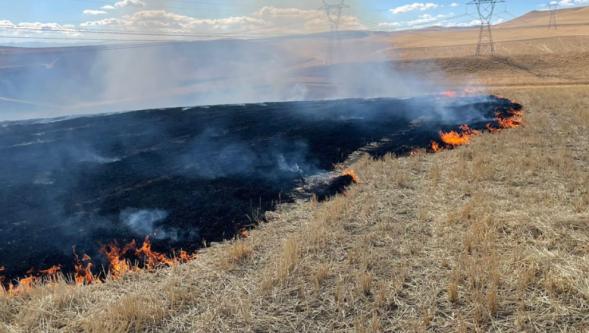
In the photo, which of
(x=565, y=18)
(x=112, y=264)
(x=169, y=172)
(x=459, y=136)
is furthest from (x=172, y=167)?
(x=565, y=18)

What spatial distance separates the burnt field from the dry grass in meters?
1.29

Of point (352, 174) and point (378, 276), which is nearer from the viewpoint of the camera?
point (378, 276)

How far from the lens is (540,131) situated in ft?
44.1

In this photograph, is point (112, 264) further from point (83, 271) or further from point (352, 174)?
point (352, 174)

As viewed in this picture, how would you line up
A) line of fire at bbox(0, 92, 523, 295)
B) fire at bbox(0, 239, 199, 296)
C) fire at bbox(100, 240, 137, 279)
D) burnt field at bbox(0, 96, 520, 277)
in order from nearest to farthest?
fire at bbox(0, 239, 199, 296) < fire at bbox(100, 240, 137, 279) < line of fire at bbox(0, 92, 523, 295) < burnt field at bbox(0, 96, 520, 277)

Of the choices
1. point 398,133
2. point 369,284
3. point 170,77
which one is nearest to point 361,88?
point 398,133

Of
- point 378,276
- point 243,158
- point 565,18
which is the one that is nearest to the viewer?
point 378,276

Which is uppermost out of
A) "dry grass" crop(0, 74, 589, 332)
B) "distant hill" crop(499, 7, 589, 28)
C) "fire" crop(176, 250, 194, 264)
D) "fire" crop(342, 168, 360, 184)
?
"distant hill" crop(499, 7, 589, 28)

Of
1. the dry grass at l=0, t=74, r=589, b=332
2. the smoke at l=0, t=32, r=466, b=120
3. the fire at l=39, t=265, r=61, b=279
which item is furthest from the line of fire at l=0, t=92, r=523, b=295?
the smoke at l=0, t=32, r=466, b=120

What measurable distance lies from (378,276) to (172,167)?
24.0ft

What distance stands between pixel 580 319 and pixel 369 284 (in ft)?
7.22

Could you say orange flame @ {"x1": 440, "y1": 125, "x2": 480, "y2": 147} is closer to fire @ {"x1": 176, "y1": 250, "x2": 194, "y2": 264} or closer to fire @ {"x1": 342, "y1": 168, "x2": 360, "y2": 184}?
fire @ {"x1": 342, "y1": 168, "x2": 360, "y2": 184}

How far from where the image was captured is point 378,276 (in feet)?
17.0

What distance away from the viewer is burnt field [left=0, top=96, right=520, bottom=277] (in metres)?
7.12
